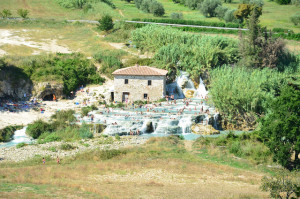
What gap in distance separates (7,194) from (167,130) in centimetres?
2444

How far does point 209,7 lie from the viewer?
96.7m

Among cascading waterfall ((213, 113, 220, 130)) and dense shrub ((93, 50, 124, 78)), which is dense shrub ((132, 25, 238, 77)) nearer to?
dense shrub ((93, 50, 124, 78))

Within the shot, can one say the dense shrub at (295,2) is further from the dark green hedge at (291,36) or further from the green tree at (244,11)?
the dark green hedge at (291,36)

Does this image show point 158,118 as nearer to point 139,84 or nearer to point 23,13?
point 139,84

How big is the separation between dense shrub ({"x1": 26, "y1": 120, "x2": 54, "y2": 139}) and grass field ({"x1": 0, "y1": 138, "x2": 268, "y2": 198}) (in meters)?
8.52

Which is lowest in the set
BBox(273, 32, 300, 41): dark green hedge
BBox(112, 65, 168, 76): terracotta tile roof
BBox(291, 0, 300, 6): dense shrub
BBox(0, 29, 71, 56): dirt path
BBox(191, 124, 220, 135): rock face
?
BBox(191, 124, 220, 135): rock face

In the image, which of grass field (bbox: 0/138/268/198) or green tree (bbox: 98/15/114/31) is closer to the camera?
grass field (bbox: 0/138/268/198)

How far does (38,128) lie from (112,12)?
54604 millimetres

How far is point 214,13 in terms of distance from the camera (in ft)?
319

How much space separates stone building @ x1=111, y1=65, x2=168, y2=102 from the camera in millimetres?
56531

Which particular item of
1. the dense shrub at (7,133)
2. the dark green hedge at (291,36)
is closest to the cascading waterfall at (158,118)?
the dense shrub at (7,133)

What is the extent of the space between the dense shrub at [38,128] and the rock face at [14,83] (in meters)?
10.5

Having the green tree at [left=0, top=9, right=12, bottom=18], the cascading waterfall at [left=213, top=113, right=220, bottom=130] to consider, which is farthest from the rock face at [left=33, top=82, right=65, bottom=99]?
the green tree at [left=0, top=9, right=12, bottom=18]

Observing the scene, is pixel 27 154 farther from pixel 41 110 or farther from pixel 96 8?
pixel 96 8
